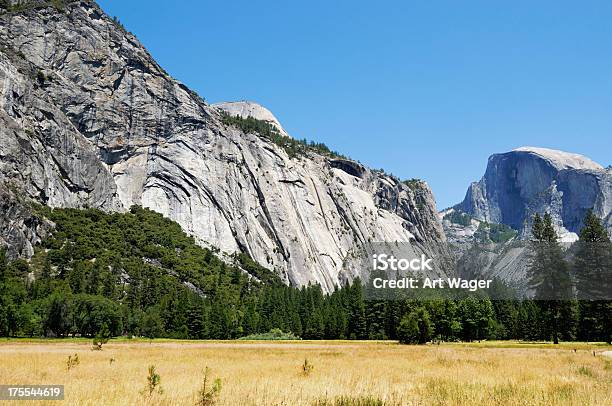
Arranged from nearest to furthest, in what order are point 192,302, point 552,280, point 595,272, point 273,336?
point 595,272, point 552,280, point 273,336, point 192,302

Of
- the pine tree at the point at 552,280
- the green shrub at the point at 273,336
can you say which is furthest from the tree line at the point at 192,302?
the green shrub at the point at 273,336

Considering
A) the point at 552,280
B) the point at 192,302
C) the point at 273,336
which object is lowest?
the point at 273,336

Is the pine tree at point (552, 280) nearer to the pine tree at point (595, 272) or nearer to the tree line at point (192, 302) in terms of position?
the tree line at point (192, 302)

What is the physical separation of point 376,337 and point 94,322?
57.5 metres

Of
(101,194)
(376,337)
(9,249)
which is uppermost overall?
(101,194)

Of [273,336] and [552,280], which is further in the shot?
[273,336]

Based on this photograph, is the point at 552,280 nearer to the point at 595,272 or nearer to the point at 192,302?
the point at 595,272

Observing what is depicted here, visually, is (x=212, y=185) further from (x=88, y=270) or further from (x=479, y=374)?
(x=479, y=374)

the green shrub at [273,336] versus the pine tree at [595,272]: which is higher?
the pine tree at [595,272]

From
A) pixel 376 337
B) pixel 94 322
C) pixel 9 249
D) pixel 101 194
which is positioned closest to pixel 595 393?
pixel 376 337

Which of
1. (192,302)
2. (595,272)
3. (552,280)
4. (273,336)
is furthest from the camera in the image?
(192,302)

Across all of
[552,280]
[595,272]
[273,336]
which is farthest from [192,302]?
[595,272]

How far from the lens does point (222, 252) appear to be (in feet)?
603

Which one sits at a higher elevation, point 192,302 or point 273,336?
point 192,302
